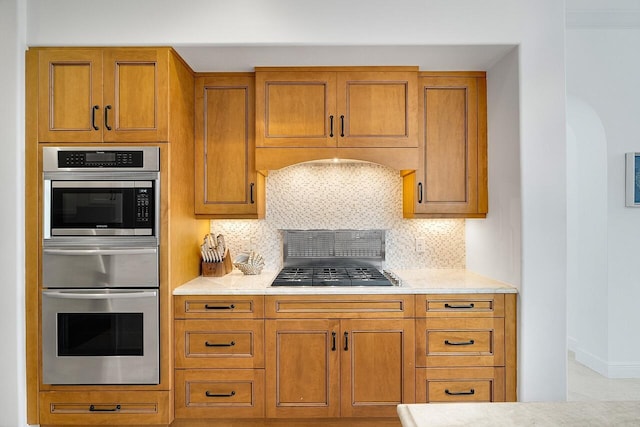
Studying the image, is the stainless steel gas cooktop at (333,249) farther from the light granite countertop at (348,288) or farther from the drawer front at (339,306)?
the drawer front at (339,306)

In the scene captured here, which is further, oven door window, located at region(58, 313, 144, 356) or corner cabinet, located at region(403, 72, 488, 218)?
corner cabinet, located at region(403, 72, 488, 218)

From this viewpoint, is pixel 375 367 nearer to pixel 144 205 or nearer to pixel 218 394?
pixel 218 394

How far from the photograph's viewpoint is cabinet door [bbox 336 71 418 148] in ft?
9.12

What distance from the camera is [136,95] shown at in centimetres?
244

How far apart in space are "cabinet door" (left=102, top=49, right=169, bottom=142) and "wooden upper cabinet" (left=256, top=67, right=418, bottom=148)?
632 millimetres

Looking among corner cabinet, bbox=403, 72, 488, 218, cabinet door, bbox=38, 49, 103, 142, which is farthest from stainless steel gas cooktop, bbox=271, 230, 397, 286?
cabinet door, bbox=38, 49, 103, 142

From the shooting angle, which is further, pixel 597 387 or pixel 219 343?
pixel 597 387

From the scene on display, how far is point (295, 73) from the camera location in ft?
9.11

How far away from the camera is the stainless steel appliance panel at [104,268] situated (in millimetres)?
2410

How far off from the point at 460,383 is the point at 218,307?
1554 mm

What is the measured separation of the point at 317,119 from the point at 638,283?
123 inches

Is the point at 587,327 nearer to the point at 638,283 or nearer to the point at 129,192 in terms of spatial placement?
the point at 638,283

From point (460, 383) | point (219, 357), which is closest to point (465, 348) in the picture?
point (460, 383)

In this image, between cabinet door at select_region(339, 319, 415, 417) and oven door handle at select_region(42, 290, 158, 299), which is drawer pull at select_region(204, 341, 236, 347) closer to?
oven door handle at select_region(42, 290, 158, 299)
